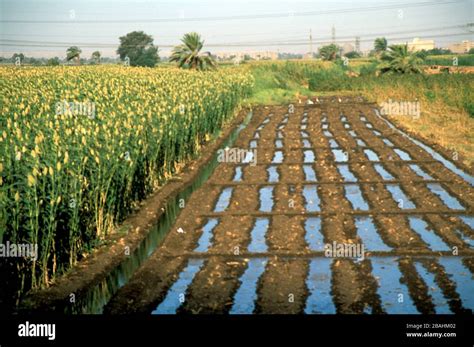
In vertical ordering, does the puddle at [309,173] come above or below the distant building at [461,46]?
below

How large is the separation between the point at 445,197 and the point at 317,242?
4.80 meters

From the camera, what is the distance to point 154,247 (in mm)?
11656

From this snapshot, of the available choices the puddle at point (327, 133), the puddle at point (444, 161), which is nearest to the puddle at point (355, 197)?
the puddle at point (444, 161)

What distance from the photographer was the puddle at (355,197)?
13.7m

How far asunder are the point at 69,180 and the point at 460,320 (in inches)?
254

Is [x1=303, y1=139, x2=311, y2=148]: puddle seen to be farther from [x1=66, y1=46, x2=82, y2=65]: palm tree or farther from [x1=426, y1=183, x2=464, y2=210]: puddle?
[x1=66, y1=46, x2=82, y2=65]: palm tree

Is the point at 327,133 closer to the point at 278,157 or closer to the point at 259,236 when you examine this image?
the point at 278,157

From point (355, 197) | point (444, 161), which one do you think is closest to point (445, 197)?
point (355, 197)

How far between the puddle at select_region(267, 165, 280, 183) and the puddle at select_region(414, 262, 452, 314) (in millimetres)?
7186

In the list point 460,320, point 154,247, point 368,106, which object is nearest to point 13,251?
point 154,247

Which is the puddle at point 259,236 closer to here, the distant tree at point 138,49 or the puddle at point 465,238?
the puddle at point 465,238

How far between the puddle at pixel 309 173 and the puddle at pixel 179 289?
271 inches

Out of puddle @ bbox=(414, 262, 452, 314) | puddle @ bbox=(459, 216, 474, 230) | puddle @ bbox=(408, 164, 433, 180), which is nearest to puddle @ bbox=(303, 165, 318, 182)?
puddle @ bbox=(408, 164, 433, 180)

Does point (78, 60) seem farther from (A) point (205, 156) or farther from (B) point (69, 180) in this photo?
(B) point (69, 180)
